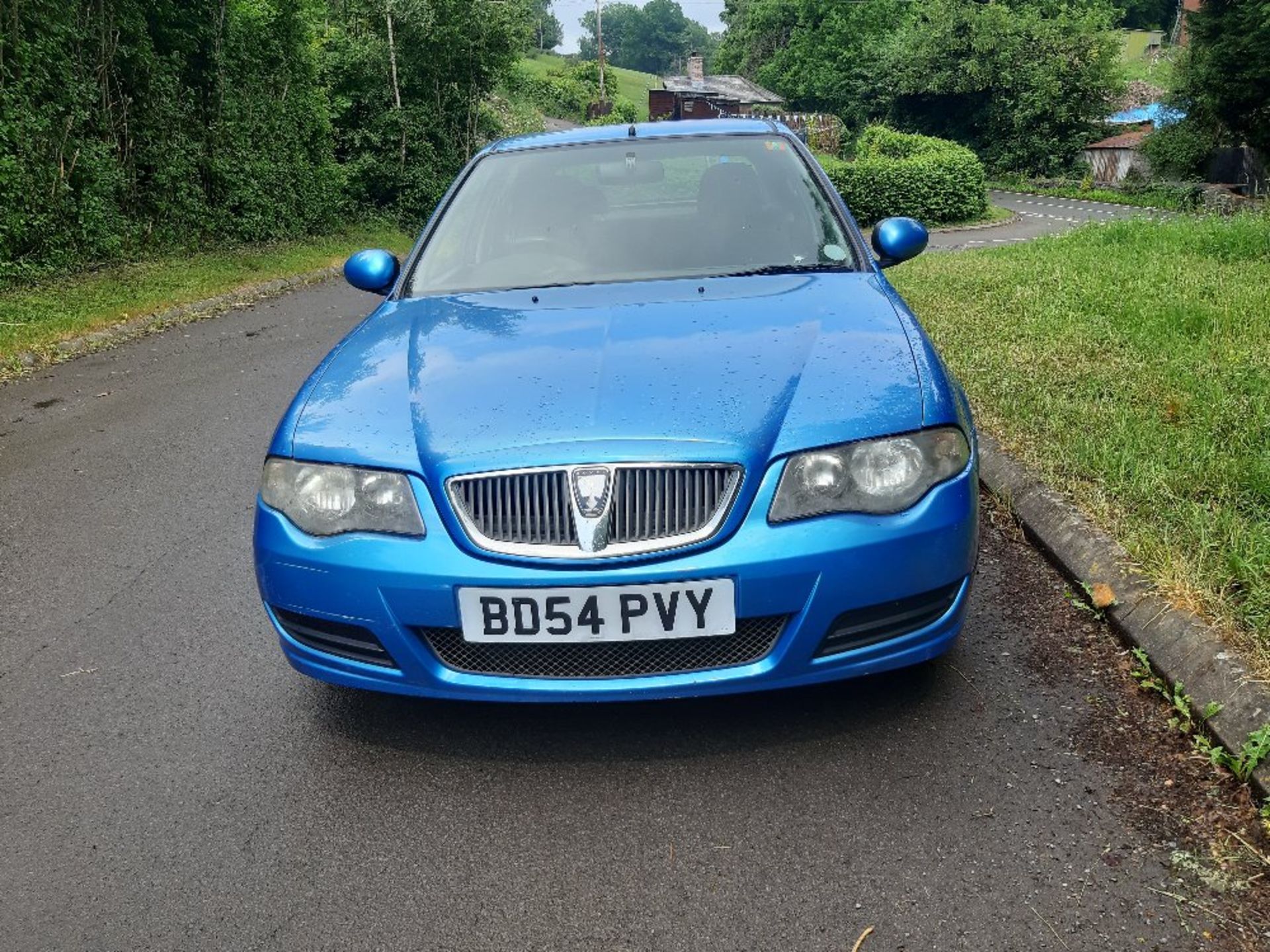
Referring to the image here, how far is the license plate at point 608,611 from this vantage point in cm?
248

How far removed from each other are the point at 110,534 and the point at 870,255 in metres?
3.24

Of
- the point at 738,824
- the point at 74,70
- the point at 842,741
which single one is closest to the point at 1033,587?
the point at 842,741

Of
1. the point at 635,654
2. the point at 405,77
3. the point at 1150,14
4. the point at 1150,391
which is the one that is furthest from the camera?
the point at 1150,14

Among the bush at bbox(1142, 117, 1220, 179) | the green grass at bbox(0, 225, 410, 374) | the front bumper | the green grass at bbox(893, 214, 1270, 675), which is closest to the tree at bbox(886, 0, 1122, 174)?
the bush at bbox(1142, 117, 1220, 179)

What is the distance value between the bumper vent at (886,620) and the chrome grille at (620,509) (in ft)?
1.29

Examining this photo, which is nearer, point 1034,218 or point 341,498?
point 341,498

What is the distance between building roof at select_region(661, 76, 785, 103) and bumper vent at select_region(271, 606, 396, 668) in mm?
77451

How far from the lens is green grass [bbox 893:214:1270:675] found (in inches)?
135

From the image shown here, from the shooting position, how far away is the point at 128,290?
11516 mm

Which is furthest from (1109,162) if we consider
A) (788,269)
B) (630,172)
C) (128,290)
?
(788,269)

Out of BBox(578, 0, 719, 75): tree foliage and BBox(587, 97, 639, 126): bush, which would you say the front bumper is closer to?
BBox(587, 97, 639, 126): bush

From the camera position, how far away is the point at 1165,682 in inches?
117

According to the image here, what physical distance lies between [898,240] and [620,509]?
2186 millimetres

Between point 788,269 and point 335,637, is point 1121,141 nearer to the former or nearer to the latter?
point 788,269
